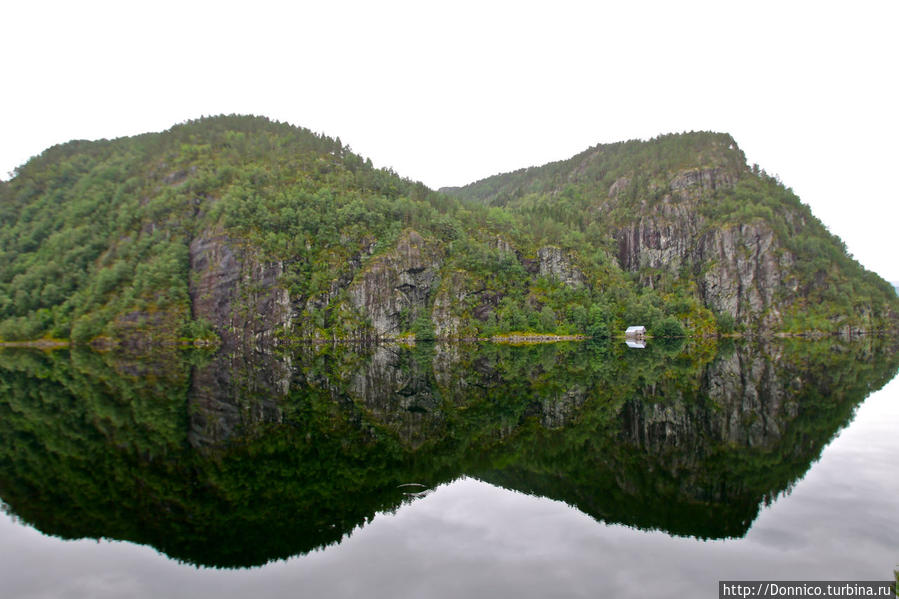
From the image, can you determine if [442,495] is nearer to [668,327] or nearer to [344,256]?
[344,256]

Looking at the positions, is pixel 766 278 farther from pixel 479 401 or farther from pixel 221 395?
pixel 221 395

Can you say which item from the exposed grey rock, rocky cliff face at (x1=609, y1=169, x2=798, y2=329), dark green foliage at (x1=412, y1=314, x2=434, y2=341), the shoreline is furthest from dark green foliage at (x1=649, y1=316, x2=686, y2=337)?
dark green foliage at (x1=412, y1=314, x2=434, y2=341)

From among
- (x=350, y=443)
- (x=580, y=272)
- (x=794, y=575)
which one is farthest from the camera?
(x=580, y=272)

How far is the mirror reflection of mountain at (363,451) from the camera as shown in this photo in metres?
14.6

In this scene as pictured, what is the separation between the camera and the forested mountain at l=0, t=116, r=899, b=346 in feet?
415

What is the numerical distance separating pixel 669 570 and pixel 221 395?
34020 millimetres

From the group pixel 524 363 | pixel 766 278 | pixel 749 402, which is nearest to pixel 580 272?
pixel 766 278

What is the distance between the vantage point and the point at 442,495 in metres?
16.9

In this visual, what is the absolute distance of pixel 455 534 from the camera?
45.3 feet

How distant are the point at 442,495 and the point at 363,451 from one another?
652 centimetres

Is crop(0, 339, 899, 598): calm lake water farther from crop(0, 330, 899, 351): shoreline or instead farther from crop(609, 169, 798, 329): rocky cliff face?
crop(609, 169, 798, 329): rocky cliff face

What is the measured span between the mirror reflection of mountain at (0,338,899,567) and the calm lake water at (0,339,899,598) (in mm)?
120

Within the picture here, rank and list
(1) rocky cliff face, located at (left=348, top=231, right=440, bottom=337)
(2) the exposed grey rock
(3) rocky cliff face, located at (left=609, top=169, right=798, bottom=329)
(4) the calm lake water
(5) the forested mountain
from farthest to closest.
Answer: (3) rocky cliff face, located at (left=609, top=169, right=798, bottom=329) → (2) the exposed grey rock → (1) rocky cliff face, located at (left=348, top=231, right=440, bottom=337) → (5) the forested mountain → (4) the calm lake water

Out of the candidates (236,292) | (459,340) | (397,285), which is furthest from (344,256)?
(459,340)
